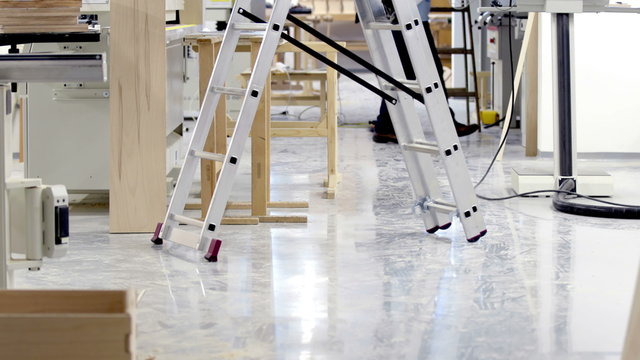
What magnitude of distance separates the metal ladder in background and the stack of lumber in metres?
0.77

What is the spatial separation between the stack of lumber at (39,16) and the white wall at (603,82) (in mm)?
3615

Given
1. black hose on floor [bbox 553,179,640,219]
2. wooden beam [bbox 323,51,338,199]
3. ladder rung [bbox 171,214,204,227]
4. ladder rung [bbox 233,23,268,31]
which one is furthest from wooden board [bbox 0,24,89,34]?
black hose on floor [bbox 553,179,640,219]

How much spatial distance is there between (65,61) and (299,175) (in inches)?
124

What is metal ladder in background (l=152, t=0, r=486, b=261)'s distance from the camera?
3.53 m

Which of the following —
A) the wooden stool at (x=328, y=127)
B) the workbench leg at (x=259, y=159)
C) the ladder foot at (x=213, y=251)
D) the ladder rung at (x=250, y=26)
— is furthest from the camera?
the wooden stool at (x=328, y=127)

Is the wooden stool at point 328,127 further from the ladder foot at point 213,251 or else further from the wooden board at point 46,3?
the wooden board at point 46,3

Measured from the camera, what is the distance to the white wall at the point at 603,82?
5848mm

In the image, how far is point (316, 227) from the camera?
4.09 meters

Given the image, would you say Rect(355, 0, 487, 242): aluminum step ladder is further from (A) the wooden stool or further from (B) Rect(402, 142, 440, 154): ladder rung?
(A) the wooden stool

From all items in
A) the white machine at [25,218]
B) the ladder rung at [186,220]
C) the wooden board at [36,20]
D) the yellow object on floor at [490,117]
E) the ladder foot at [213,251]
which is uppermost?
the wooden board at [36,20]

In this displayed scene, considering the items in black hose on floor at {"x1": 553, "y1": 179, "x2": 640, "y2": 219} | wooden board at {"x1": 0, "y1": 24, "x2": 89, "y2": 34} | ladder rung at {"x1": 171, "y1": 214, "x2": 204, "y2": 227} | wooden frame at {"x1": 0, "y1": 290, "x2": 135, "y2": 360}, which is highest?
wooden board at {"x1": 0, "y1": 24, "x2": 89, "y2": 34}

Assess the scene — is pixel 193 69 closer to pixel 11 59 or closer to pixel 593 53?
pixel 593 53

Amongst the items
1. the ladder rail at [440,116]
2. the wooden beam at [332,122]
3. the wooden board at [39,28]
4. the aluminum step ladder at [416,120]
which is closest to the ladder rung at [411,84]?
the aluminum step ladder at [416,120]

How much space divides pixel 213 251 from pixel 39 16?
3.30 feet
